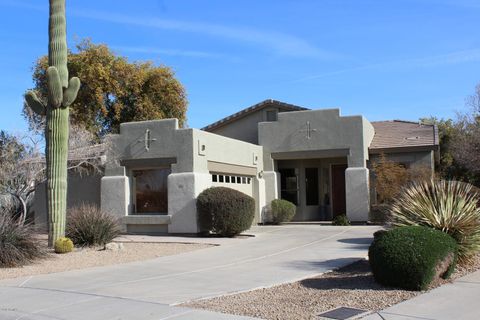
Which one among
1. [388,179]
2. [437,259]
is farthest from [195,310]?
[388,179]

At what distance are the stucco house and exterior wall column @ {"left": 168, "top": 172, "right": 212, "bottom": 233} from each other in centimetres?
4

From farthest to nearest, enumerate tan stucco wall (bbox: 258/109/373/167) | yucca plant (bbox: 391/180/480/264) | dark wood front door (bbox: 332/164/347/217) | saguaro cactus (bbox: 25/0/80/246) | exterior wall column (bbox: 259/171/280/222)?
dark wood front door (bbox: 332/164/347/217) → exterior wall column (bbox: 259/171/280/222) → tan stucco wall (bbox: 258/109/373/167) → saguaro cactus (bbox: 25/0/80/246) → yucca plant (bbox: 391/180/480/264)

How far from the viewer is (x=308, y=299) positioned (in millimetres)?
8641

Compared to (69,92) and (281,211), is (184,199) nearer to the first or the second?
(281,211)

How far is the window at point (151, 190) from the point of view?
21.1 m

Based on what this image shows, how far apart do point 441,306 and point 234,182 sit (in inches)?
622

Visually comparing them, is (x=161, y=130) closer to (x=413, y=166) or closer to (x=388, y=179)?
(x=388, y=179)

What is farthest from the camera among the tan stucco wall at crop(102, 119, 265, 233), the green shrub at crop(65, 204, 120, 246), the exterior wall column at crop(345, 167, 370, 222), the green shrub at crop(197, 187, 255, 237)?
the exterior wall column at crop(345, 167, 370, 222)

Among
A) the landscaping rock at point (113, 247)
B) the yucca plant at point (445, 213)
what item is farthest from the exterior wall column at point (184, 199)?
the yucca plant at point (445, 213)

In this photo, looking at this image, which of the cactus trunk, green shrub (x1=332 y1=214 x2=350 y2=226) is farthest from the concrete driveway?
green shrub (x1=332 y1=214 x2=350 y2=226)

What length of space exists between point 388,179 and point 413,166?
7.26ft

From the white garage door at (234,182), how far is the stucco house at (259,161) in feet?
0.14

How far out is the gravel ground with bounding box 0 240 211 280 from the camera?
41.2 ft

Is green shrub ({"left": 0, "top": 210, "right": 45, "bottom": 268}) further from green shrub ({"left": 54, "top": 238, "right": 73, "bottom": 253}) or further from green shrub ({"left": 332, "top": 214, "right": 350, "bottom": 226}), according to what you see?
green shrub ({"left": 332, "top": 214, "right": 350, "bottom": 226})
